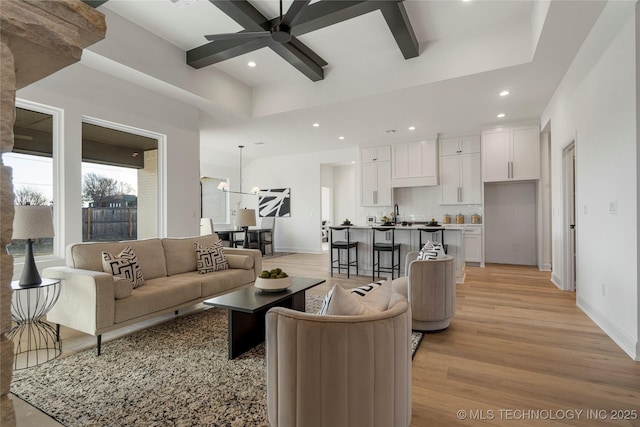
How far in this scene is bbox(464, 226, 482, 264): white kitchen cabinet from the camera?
6375 millimetres

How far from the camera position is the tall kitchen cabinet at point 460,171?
662 centimetres

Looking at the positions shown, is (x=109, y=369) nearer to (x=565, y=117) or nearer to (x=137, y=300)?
(x=137, y=300)

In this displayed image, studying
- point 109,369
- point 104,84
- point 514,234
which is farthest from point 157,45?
point 514,234

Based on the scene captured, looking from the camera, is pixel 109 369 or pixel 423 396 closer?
pixel 423 396

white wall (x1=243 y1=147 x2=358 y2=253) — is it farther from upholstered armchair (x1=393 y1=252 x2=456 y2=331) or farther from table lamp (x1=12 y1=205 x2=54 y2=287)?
table lamp (x1=12 y1=205 x2=54 y2=287)

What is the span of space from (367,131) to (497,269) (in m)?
3.79

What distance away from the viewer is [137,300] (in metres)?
2.78

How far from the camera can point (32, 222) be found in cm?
258

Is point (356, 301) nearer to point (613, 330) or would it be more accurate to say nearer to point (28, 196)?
point (613, 330)

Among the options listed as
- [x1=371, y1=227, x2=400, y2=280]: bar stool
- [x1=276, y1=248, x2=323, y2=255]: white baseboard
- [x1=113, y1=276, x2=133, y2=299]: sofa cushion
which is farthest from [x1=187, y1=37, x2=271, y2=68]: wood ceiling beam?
[x1=276, y1=248, x2=323, y2=255]: white baseboard

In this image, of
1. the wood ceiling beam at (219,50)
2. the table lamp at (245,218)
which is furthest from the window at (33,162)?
the table lamp at (245,218)

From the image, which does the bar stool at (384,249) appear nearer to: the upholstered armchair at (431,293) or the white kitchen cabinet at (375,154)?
the upholstered armchair at (431,293)

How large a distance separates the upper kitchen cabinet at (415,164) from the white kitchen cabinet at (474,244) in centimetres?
128

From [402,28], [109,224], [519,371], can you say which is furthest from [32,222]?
[402,28]
